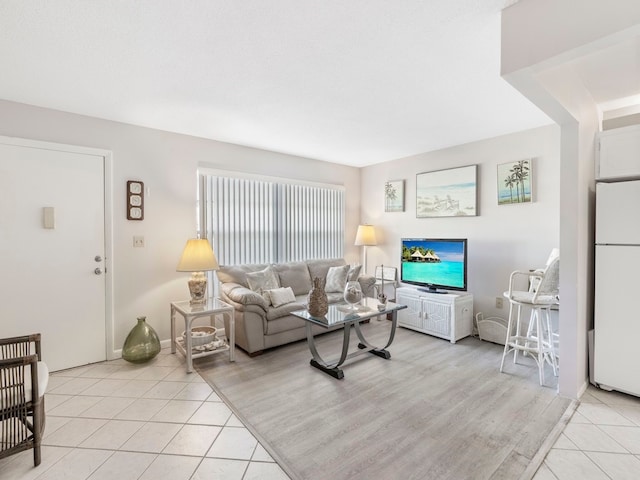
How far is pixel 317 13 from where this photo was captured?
161cm

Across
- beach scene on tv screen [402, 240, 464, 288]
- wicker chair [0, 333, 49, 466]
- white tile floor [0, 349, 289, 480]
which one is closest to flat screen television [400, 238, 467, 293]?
beach scene on tv screen [402, 240, 464, 288]

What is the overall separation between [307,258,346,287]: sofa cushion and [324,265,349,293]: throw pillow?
0.11m

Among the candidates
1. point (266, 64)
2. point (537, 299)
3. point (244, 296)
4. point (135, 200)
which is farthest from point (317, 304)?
point (135, 200)

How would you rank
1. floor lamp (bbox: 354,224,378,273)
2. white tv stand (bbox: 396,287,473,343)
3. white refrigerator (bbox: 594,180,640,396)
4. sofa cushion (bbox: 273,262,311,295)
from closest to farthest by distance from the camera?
white refrigerator (bbox: 594,180,640,396), white tv stand (bbox: 396,287,473,343), sofa cushion (bbox: 273,262,311,295), floor lamp (bbox: 354,224,378,273)

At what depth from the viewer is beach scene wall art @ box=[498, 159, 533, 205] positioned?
3.42 m

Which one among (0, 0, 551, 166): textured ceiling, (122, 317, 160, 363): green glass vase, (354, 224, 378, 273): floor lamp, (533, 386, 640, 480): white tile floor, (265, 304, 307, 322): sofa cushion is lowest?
(533, 386, 640, 480): white tile floor

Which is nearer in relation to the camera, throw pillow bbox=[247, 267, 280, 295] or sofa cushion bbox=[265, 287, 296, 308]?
sofa cushion bbox=[265, 287, 296, 308]

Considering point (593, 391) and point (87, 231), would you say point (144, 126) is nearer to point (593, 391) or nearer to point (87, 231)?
point (87, 231)

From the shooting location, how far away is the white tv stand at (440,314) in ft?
11.7

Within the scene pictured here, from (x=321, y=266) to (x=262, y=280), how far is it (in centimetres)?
110

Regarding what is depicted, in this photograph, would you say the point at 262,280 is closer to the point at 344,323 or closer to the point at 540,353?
the point at 344,323

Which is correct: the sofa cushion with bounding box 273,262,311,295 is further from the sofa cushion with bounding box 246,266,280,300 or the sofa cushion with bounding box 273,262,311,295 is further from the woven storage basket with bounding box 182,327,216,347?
the woven storage basket with bounding box 182,327,216,347

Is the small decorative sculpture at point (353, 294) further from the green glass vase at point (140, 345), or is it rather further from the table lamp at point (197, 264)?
the green glass vase at point (140, 345)

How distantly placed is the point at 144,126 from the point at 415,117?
9.18ft
